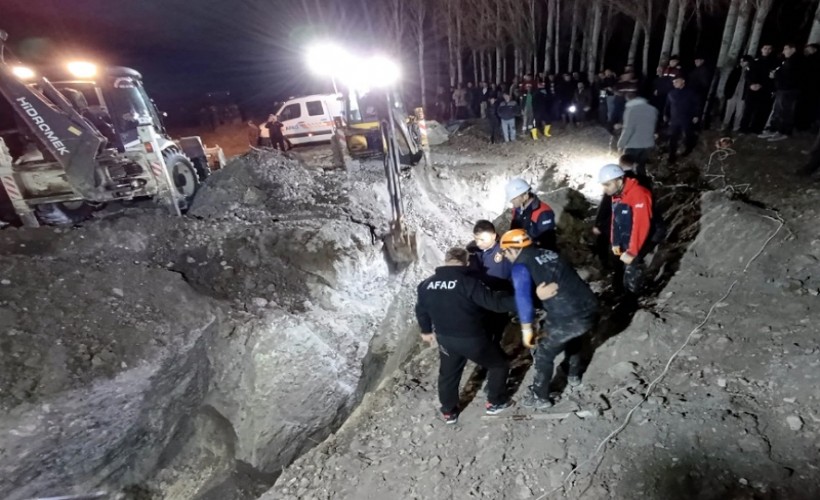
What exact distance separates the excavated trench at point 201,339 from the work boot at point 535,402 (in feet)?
3.23

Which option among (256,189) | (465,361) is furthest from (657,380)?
(256,189)

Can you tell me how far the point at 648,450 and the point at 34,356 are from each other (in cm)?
504

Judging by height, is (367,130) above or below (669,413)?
above

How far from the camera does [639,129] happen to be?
254 inches

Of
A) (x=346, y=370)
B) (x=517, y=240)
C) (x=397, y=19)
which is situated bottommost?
(x=346, y=370)

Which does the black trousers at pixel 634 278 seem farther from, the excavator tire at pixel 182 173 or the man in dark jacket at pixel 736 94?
the excavator tire at pixel 182 173

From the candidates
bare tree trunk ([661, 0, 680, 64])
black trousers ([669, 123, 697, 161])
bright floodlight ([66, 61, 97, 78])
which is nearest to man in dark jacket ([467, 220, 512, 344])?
black trousers ([669, 123, 697, 161])

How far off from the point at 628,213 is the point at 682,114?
4546 millimetres

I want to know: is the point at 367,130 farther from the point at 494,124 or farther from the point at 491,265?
the point at 491,265

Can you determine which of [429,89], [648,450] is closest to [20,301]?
[648,450]

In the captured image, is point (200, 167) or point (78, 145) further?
point (200, 167)

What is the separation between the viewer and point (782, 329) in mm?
3664

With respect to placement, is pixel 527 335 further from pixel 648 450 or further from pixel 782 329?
pixel 782 329

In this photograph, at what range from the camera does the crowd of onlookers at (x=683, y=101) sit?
6762mm
